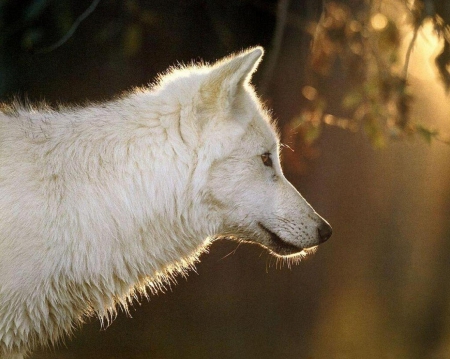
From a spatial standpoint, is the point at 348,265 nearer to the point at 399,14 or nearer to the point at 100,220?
the point at 399,14

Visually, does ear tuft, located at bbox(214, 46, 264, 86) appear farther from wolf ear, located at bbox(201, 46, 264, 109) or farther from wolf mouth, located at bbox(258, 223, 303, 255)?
wolf mouth, located at bbox(258, 223, 303, 255)

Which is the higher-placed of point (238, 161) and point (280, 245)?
point (238, 161)

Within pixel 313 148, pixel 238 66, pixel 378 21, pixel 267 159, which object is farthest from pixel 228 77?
pixel 313 148

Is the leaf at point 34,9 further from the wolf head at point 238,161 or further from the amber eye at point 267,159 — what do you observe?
the amber eye at point 267,159

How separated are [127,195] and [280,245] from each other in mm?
874

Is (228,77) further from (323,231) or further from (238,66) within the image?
(323,231)

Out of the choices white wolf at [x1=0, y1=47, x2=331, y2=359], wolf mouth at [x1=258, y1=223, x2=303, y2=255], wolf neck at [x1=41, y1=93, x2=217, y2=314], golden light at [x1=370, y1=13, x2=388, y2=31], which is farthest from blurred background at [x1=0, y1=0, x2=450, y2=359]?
wolf neck at [x1=41, y1=93, x2=217, y2=314]

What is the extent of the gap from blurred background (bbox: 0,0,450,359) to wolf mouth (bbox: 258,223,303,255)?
0.80 ft

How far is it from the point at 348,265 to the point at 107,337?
259cm

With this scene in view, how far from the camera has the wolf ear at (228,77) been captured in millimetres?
2619

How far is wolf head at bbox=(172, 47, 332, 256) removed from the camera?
270 centimetres

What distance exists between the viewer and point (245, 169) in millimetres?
2842

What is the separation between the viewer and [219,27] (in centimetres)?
427

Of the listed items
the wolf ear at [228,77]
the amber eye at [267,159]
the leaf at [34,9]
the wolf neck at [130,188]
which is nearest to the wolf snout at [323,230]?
the amber eye at [267,159]
